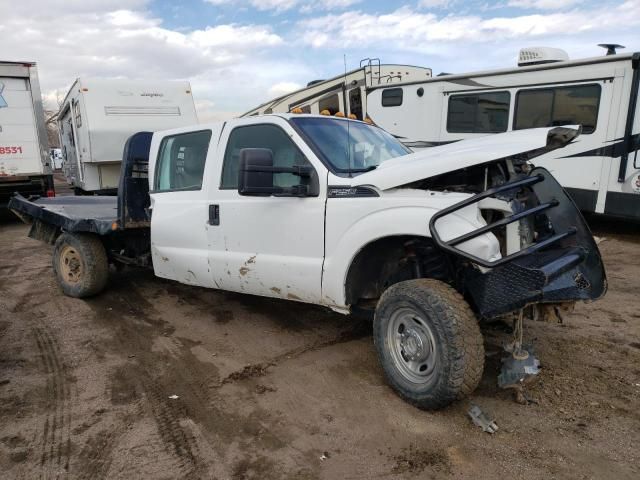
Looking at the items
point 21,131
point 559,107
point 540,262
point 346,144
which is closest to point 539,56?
point 559,107

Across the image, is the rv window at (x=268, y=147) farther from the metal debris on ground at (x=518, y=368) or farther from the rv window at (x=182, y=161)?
the metal debris on ground at (x=518, y=368)

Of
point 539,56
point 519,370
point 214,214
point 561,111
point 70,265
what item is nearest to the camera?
point 519,370

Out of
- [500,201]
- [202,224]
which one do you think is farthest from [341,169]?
[202,224]

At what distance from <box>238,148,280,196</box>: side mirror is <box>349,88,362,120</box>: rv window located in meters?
9.00

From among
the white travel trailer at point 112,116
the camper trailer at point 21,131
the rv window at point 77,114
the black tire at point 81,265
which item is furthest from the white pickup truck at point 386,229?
the camper trailer at point 21,131

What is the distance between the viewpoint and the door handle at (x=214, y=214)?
14.8ft

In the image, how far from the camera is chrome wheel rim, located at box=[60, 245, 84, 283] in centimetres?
601

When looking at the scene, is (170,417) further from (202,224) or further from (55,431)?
(202,224)

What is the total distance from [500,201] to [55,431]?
3166 millimetres

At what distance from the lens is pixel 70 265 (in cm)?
611

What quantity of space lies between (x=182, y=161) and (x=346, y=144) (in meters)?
1.83

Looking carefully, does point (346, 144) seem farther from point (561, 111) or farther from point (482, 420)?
point (561, 111)

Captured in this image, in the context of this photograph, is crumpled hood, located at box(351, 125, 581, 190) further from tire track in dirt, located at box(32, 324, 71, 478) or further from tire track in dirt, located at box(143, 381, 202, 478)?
tire track in dirt, located at box(32, 324, 71, 478)

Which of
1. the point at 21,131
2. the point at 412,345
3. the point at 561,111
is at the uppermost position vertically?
the point at 561,111
